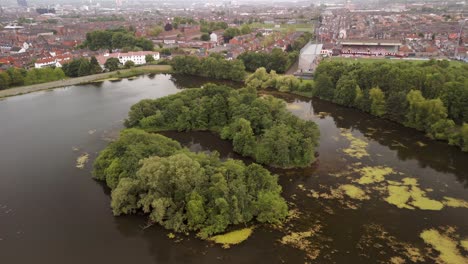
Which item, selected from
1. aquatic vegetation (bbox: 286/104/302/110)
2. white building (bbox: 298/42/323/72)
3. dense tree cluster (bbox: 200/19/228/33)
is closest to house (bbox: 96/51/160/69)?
white building (bbox: 298/42/323/72)

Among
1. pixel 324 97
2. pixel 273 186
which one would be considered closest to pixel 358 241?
pixel 273 186

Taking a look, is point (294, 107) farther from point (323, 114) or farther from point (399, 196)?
point (399, 196)

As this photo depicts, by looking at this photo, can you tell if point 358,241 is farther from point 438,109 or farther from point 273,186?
point 438,109

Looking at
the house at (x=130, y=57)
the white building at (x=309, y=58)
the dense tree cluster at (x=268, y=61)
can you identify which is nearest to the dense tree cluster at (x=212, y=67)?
the dense tree cluster at (x=268, y=61)

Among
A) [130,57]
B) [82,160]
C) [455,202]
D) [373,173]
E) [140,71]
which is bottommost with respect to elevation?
[455,202]

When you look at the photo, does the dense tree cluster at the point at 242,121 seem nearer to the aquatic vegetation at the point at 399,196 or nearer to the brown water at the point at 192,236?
the brown water at the point at 192,236

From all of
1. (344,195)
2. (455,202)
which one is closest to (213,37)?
(344,195)
